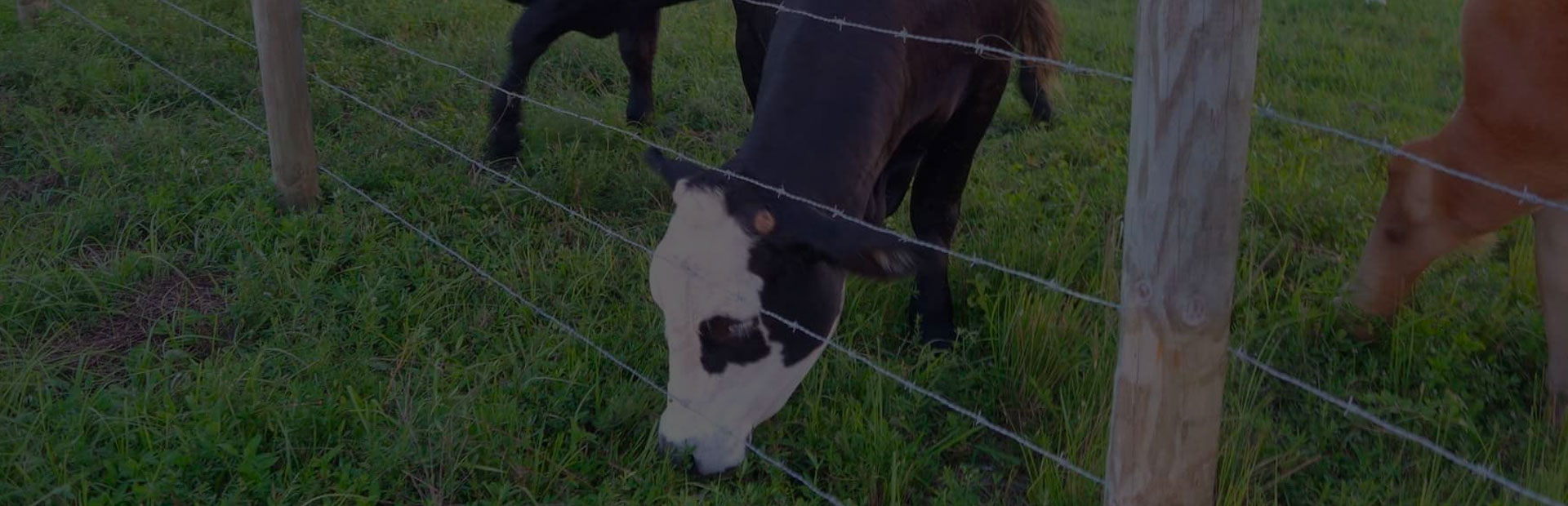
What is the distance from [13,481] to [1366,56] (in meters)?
5.70

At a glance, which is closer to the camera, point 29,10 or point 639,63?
point 639,63

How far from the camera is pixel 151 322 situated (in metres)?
3.31

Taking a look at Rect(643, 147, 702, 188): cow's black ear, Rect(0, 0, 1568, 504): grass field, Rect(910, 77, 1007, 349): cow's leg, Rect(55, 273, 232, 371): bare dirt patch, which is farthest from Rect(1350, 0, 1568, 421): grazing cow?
Rect(55, 273, 232, 371): bare dirt patch

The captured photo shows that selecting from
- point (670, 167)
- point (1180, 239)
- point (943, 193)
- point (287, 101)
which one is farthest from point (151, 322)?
point (1180, 239)

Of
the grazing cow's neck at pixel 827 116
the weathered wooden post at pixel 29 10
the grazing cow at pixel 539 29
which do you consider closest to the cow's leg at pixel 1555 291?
the grazing cow's neck at pixel 827 116

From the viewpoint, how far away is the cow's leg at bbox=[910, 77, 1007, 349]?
11.2 feet

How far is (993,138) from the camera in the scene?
193 inches

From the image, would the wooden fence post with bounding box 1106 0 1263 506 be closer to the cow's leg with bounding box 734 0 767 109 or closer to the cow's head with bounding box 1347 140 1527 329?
the cow's head with bounding box 1347 140 1527 329

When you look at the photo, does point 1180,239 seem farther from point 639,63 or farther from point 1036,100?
point 639,63

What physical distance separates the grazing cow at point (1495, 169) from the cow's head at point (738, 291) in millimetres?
1456

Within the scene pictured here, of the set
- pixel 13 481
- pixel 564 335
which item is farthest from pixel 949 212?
pixel 13 481

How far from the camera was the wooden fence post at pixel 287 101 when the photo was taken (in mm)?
3676

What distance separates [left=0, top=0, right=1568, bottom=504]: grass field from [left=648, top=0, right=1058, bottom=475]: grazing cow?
22cm

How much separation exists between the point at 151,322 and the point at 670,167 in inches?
65.8
